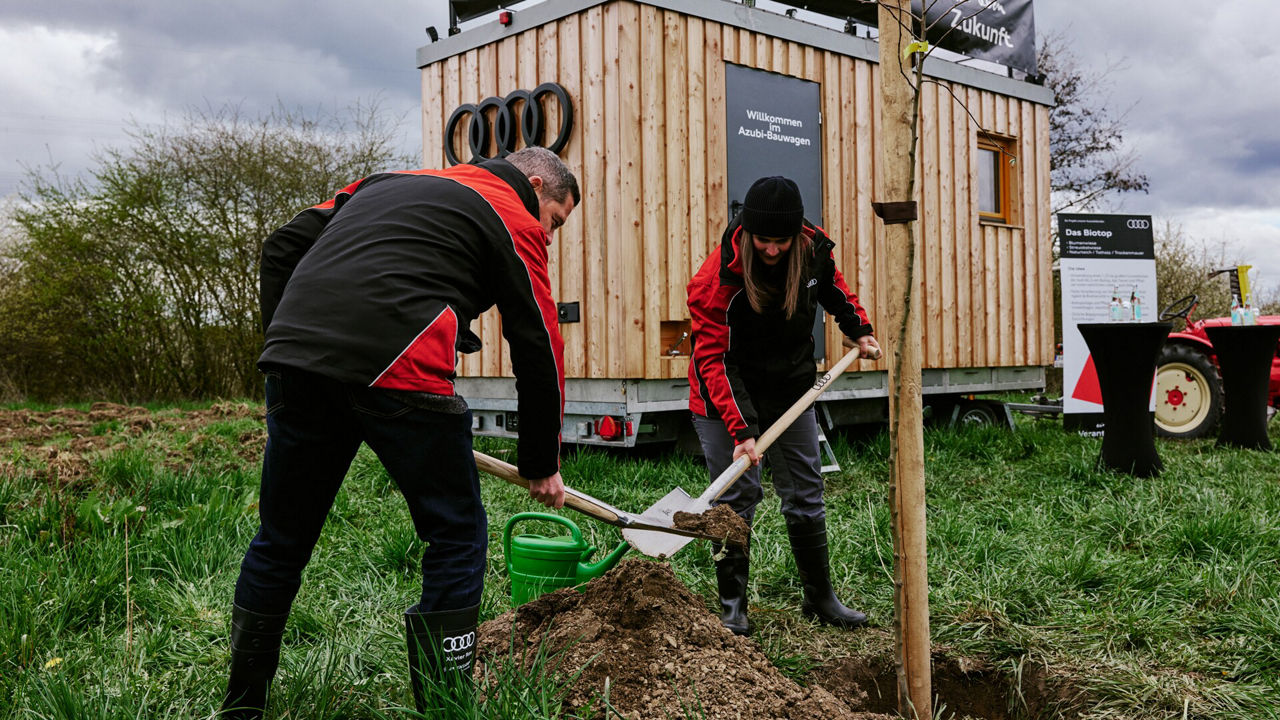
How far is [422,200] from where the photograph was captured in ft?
7.33

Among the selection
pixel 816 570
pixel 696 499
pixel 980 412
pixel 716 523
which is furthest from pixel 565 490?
pixel 980 412

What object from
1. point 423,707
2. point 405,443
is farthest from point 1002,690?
point 405,443

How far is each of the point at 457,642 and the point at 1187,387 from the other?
835 cm

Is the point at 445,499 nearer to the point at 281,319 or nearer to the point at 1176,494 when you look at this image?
the point at 281,319

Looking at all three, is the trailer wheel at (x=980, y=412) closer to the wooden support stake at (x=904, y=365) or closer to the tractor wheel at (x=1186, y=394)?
the tractor wheel at (x=1186, y=394)

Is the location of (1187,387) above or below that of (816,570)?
above

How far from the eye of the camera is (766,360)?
11.5ft

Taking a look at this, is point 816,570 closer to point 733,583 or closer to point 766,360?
point 733,583

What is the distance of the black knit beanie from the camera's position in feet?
10.4

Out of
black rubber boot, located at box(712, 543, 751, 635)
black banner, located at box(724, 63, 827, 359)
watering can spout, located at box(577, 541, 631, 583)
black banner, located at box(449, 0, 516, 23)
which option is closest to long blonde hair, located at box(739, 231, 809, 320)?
black rubber boot, located at box(712, 543, 751, 635)

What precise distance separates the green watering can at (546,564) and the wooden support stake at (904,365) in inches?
38.5

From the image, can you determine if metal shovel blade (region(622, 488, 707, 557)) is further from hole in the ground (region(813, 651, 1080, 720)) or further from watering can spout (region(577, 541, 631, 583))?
hole in the ground (region(813, 651, 1080, 720))

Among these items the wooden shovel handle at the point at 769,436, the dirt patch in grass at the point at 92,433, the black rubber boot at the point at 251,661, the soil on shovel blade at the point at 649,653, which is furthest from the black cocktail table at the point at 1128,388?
the dirt patch in grass at the point at 92,433

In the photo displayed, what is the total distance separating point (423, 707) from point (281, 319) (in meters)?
1.02
